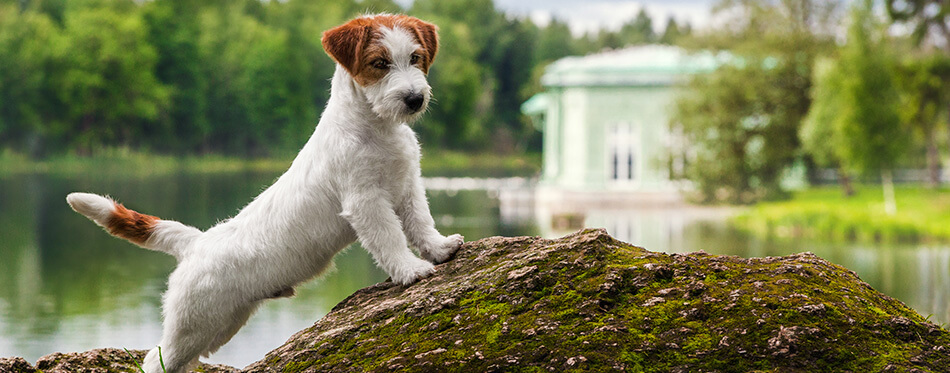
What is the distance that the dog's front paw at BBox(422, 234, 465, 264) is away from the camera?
12.5ft

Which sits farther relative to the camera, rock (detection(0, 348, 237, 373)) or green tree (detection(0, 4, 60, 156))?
green tree (detection(0, 4, 60, 156))

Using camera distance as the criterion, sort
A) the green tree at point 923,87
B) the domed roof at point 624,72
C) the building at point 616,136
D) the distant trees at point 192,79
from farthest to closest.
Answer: the distant trees at point 192,79, the domed roof at point 624,72, the building at point 616,136, the green tree at point 923,87

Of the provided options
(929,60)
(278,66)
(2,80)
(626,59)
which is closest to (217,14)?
(278,66)

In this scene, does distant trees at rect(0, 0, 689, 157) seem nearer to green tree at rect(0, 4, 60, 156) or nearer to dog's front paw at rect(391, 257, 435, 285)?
green tree at rect(0, 4, 60, 156)

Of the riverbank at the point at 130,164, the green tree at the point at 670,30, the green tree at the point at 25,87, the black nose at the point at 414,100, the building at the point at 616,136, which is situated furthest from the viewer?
the green tree at the point at 670,30

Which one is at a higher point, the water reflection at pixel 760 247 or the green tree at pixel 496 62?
the green tree at pixel 496 62

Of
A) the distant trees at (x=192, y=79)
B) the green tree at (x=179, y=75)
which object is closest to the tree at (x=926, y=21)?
the distant trees at (x=192, y=79)

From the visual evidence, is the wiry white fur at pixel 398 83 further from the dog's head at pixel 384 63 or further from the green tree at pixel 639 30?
the green tree at pixel 639 30

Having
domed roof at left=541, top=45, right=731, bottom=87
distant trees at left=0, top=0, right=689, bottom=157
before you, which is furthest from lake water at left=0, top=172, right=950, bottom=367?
distant trees at left=0, top=0, right=689, bottom=157

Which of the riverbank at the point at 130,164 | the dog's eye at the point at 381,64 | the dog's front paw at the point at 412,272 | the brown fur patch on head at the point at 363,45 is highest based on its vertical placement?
the riverbank at the point at 130,164

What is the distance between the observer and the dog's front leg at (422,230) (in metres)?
3.72

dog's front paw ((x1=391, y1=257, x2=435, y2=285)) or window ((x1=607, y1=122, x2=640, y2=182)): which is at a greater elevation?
window ((x1=607, y1=122, x2=640, y2=182))

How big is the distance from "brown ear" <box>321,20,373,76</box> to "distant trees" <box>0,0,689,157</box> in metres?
36.8

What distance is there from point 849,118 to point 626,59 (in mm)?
Answer: 11115
